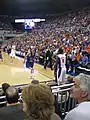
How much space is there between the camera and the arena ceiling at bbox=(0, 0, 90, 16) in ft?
66.3

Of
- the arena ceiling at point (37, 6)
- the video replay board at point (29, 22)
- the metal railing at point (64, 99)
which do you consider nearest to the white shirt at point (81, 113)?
the metal railing at point (64, 99)

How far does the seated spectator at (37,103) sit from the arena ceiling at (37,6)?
18.0 metres

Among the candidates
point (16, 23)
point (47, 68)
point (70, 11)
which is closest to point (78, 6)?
point (70, 11)

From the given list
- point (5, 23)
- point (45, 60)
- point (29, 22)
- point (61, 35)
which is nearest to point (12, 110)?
point (45, 60)

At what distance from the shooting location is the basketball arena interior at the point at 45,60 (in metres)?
1.85

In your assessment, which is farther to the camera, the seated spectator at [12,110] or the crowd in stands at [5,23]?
the crowd in stands at [5,23]

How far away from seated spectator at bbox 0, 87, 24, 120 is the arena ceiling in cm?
1721

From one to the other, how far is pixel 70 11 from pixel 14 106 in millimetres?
19714

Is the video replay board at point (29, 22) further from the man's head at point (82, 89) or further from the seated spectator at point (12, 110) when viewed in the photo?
the man's head at point (82, 89)

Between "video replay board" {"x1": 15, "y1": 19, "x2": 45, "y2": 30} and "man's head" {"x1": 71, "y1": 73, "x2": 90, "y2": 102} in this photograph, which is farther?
"video replay board" {"x1": 15, "y1": 19, "x2": 45, "y2": 30}

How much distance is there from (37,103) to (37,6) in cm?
2079

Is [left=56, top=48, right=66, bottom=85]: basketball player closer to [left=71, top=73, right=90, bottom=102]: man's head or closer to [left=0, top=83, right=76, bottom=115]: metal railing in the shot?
[left=0, top=83, right=76, bottom=115]: metal railing

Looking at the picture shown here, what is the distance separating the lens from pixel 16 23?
84.9 ft

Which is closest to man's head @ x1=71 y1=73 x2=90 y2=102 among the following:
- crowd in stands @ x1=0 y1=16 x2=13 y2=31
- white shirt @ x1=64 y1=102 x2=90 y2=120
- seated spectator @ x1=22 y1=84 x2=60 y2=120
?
white shirt @ x1=64 y1=102 x2=90 y2=120
